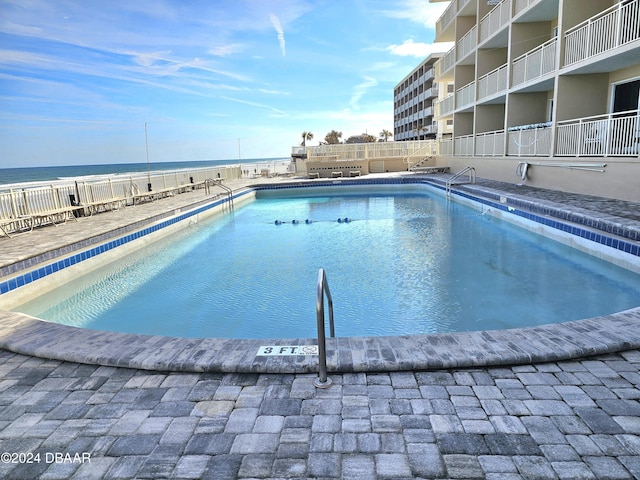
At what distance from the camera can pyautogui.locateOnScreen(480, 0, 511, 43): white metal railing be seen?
538 inches

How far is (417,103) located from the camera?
175 feet

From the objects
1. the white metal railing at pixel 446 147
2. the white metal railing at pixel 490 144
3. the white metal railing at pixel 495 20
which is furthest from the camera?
the white metal railing at pixel 446 147

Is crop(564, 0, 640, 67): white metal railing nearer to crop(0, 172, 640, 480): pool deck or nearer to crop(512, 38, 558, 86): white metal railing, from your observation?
crop(512, 38, 558, 86): white metal railing

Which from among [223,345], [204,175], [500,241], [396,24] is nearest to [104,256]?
[223,345]

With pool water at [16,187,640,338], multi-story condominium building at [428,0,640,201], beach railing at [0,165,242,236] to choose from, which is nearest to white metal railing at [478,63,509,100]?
multi-story condominium building at [428,0,640,201]

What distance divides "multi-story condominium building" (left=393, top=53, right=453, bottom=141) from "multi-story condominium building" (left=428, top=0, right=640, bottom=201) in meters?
27.0

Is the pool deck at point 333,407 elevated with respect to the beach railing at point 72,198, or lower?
lower

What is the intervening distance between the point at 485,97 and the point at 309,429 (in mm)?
16643

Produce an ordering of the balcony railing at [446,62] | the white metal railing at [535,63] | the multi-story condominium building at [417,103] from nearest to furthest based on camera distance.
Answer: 1. the white metal railing at [535,63]
2. the balcony railing at [446,62]
3. the multi-story condominium building at [417,103]

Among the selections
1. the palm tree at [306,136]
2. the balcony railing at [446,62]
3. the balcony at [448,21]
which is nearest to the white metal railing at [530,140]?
the balcony at [448,21]

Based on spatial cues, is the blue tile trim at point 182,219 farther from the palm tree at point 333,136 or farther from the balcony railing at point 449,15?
the palm tree at point 333,136

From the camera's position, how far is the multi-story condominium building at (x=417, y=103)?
4713 cm

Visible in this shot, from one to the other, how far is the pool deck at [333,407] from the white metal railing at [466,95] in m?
16.2

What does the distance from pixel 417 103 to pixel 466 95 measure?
123 feet
